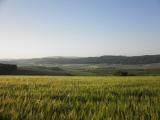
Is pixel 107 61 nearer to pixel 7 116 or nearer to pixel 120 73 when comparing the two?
pixel 120 73

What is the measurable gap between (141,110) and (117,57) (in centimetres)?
19676

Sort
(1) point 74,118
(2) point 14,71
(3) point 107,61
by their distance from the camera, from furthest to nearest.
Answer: (3) point 107,61, (2) point 14,71, (1) point 74,118

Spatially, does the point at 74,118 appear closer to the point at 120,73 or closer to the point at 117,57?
the point at 120,73

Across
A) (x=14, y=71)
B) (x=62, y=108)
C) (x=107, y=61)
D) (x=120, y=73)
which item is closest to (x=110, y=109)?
(x=62, y=108)

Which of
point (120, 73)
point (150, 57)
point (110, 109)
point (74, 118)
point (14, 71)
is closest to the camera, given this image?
point (74, 118)

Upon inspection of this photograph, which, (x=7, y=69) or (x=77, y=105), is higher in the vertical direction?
(x=77, y=105)

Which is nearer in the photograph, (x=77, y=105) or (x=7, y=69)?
(x=77, y=105)

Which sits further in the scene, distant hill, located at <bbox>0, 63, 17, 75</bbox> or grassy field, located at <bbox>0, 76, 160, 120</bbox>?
distant hill, located at <bbox>0, 63, 17, 75</bbox>

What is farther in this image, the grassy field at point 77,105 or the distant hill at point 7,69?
the distant hill at point 7,69

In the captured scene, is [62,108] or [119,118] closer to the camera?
[119,118]

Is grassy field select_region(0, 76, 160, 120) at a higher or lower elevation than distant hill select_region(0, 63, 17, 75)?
higher

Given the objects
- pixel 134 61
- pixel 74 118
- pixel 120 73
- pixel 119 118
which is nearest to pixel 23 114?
pixel 74 118

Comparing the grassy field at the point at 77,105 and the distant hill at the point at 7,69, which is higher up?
the grassy field at the point at 77,105

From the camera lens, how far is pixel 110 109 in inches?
104
